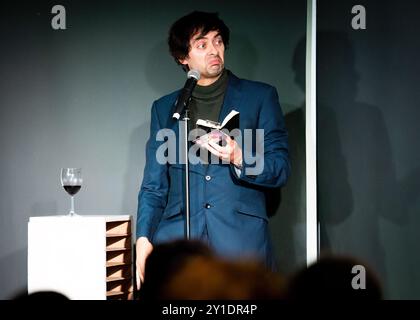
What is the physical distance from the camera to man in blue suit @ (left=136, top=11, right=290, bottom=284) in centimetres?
316

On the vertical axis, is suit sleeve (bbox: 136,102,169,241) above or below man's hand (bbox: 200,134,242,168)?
below

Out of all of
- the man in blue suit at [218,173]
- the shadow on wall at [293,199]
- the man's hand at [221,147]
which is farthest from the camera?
the shadow on wall at [293,199]

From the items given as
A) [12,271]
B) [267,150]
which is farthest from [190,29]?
[12,271]

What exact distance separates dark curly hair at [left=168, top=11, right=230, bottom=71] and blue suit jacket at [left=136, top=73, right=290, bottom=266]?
27cm

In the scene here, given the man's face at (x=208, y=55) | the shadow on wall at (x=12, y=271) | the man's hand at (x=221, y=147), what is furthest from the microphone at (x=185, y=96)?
the shadow on wall at (x=12, y=271)

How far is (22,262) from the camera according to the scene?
381 cm

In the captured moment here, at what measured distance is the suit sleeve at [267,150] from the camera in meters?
3.03

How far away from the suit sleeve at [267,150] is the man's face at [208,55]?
30cm

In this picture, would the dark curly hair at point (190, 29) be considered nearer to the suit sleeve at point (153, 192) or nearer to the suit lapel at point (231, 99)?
the suit lapel at point (231, 99)

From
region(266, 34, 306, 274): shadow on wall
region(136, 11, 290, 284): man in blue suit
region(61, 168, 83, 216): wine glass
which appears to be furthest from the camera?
region(266, 34, 306, 274): shadow on wall

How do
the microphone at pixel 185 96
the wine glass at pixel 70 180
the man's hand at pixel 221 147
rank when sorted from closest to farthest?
the microphone at pixel 185 96 → the man's hand at pixel 221 147 → the wine glass at pixel 70 180

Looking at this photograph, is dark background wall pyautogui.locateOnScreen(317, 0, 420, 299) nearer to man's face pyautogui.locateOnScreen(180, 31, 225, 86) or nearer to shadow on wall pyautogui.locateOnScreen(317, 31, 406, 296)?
shadow on wall pyautogui.locateOnScreen(317, 31, 406, 296)

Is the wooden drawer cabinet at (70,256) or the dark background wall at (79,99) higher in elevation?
the dark background wall at (79,99)

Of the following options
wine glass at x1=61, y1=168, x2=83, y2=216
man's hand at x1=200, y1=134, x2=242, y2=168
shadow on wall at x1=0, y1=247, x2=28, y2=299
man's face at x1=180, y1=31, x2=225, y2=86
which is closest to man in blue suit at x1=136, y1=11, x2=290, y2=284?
man's face at x1=180, y1=31, x2=225, y2=86
